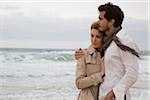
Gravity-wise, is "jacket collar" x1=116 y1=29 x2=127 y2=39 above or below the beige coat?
above

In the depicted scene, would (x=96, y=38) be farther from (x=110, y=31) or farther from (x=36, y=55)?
(x=36, y=55)

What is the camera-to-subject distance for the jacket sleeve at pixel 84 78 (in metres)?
1.76

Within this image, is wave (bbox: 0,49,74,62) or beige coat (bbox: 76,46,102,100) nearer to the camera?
beige coat (bbox: 76,46,102,100)

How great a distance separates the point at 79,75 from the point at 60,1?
1.71 metres

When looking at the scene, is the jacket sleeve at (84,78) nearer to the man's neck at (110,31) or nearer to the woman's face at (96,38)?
the woman's face at (96,38)

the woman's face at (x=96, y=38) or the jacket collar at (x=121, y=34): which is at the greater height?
the jacket collar at (x=121, y=34)

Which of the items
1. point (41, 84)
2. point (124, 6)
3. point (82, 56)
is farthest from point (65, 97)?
point (82, 56)

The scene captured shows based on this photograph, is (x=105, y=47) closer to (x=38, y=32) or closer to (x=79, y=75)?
(x=79, y=75)

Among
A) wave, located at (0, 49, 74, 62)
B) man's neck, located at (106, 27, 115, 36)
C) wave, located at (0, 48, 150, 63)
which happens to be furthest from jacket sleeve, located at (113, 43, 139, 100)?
wave, located at (0, 49, 74, 62)

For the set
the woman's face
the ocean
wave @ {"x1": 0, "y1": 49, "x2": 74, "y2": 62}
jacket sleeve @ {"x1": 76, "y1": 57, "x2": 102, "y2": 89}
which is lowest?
the ocean

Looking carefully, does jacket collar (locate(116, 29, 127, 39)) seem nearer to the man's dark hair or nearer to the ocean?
the man's dark hair

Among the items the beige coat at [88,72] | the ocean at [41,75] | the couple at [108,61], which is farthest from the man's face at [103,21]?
the ocean at [41,75]

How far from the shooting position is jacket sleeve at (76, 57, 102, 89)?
5.77 ft

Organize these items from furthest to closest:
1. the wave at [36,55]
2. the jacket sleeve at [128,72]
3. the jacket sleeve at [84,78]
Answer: the wave at [36,55] < the jacket sleeve at [84,78] < the jacket sleeve at [128,72]
